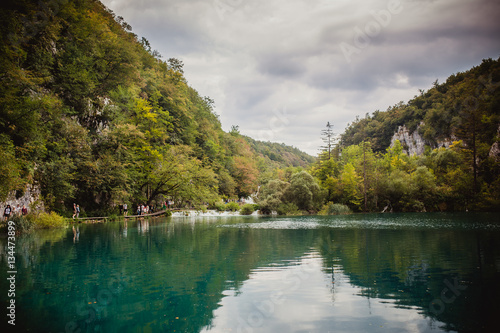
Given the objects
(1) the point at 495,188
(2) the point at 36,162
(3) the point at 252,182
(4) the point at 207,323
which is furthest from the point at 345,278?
(3) the point at 252,182

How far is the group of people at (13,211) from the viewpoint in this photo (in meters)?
19.7

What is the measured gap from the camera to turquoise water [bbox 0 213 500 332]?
17.8 ft

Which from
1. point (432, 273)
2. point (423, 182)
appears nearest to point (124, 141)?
point (432, 273)

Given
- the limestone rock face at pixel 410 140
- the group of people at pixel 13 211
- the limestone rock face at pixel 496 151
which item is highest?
the limestone rock face at pixel 410 140

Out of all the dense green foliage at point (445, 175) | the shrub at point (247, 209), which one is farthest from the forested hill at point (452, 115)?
the shrub at point (247, 209)

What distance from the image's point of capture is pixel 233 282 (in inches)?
318

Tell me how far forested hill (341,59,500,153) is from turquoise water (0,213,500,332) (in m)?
40.8

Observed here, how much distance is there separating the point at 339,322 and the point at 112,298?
5.01 m

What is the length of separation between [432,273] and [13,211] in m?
25.1

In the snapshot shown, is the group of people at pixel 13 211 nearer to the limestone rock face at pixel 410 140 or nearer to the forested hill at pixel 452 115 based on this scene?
the forested hill at pixel 452 115

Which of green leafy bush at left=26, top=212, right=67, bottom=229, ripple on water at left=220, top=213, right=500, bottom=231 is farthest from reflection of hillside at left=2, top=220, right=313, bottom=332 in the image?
ripple on water at left=220, top=213, right=500, bottom=231

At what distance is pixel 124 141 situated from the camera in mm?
34312

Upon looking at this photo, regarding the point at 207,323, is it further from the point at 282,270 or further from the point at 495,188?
the point at 495,188

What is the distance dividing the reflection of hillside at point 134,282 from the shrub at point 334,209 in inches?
1278
